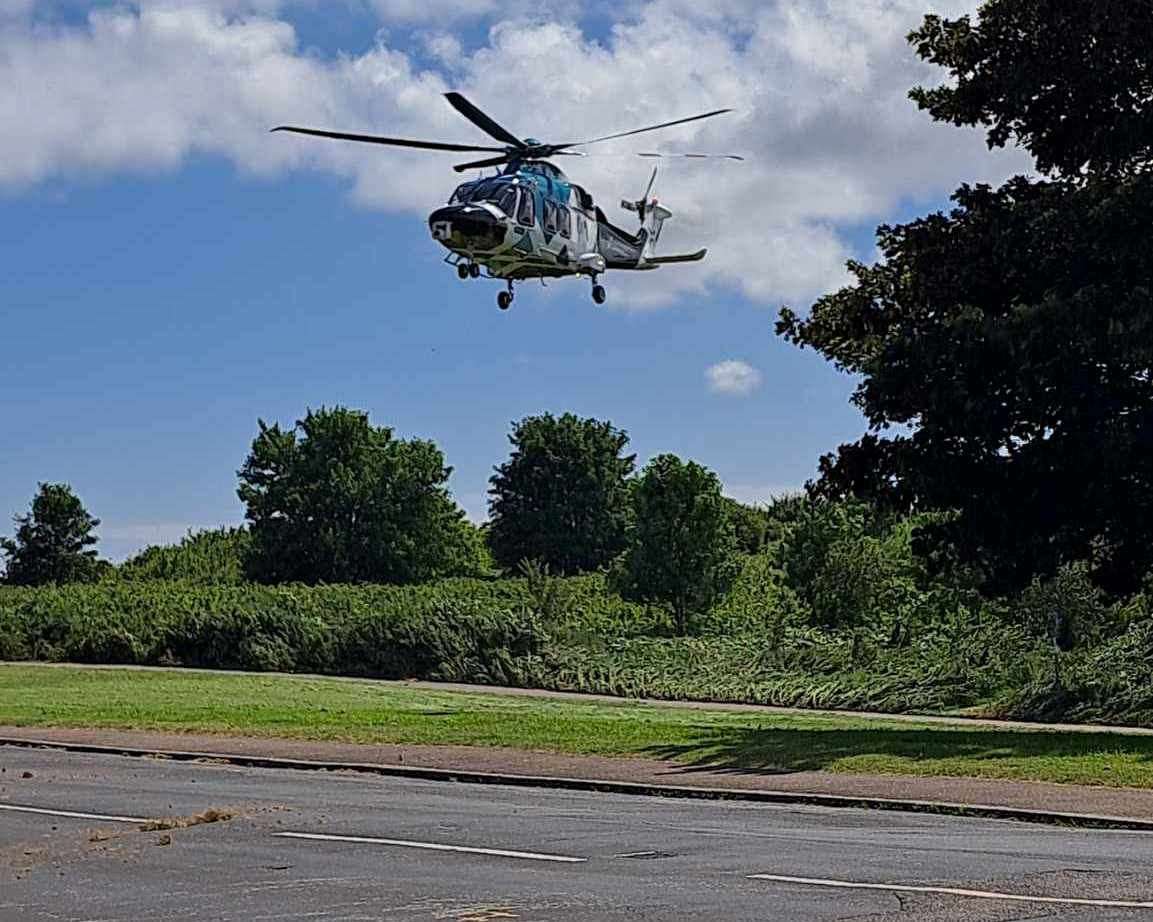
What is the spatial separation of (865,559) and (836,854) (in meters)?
32.9

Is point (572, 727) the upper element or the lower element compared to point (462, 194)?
lower

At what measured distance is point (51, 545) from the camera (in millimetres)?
90312

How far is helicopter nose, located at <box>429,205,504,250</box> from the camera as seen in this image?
28.3 metres

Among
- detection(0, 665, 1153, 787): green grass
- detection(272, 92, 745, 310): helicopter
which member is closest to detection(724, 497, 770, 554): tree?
detection(0, 665, 1153, 787): green grass

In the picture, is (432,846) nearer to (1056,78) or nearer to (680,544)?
(1056,78)

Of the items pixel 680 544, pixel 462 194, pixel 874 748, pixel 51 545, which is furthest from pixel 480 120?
pixel 51 545

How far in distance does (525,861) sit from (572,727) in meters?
13.4

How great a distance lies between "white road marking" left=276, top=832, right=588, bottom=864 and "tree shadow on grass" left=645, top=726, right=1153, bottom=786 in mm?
6804

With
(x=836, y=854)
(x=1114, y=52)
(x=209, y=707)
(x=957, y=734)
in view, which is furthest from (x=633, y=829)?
(x=209, y=707)

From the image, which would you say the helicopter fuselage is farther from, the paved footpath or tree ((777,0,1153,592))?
the paved footpath

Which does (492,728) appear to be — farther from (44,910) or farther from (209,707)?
(44,910)

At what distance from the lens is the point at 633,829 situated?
15258 mm

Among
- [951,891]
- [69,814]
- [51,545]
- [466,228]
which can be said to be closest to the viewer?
[951,891]

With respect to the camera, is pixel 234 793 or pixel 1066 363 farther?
pixel 1066 363
